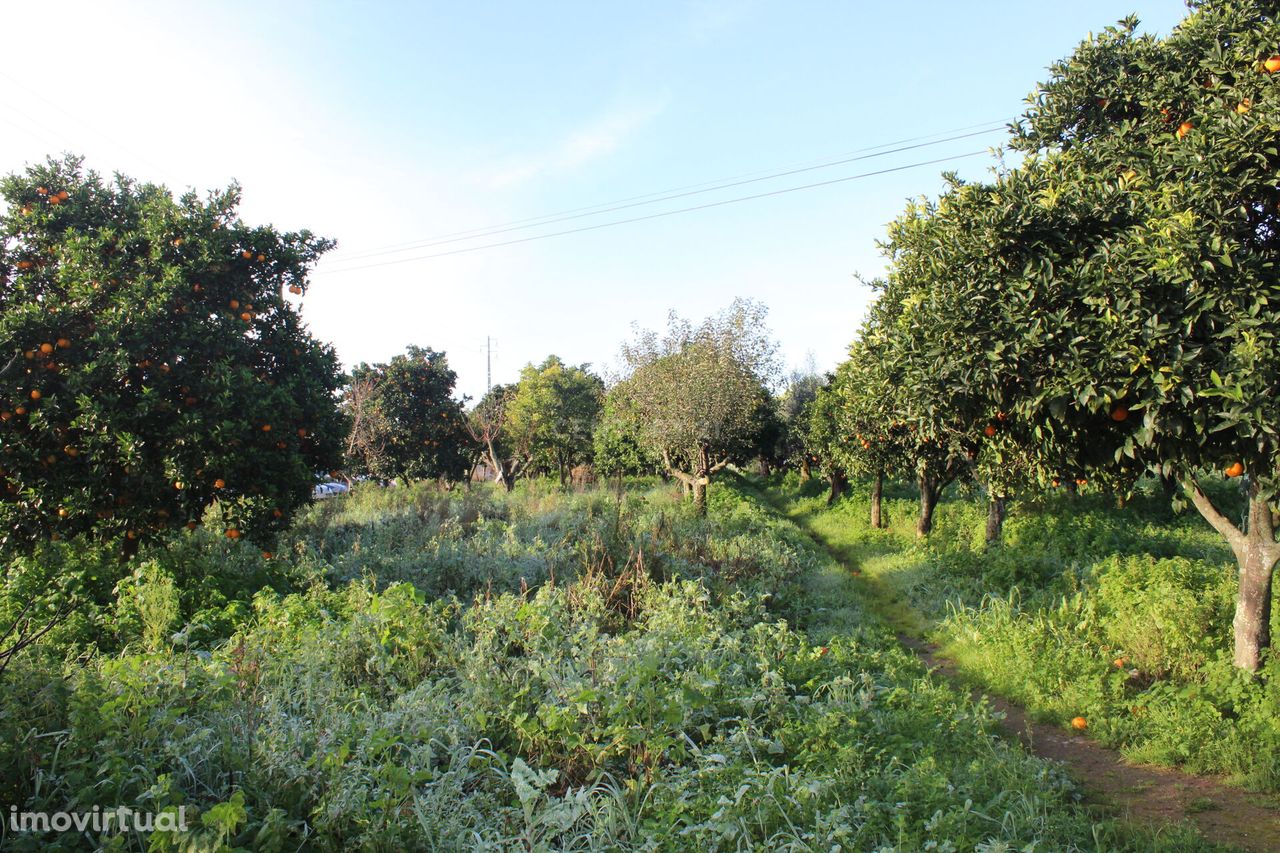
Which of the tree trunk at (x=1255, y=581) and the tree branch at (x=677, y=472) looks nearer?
the tree trunk at (x=1255, y=581)

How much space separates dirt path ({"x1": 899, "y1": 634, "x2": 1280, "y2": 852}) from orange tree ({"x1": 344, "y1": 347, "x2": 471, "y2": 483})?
83.3 feet

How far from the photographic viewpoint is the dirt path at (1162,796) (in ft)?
16.0

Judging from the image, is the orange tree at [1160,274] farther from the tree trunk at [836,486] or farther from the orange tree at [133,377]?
the tree trunk at [836,486]

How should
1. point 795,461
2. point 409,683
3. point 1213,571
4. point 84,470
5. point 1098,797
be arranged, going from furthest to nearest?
point 795,461 < point 1213,571 < point 84,470 < point 409,683 < point 1098,797

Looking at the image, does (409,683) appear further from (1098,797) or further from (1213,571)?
(1213,571)

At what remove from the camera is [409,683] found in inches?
227

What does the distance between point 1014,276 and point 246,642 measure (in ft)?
24.4

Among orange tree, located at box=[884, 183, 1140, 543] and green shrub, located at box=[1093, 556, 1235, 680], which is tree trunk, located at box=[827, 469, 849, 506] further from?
orange tree, located at box=[884, 183, 1140, 543]

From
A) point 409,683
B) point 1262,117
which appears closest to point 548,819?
point 409,683

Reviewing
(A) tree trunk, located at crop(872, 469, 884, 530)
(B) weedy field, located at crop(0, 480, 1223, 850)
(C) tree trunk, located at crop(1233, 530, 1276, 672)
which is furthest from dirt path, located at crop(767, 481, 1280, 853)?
(A) tree trunk, located at crop(872, 469, 884, 530)

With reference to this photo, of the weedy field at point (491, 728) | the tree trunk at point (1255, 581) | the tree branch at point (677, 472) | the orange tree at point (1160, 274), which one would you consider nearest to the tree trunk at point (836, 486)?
the tree branch at point (677, 472)

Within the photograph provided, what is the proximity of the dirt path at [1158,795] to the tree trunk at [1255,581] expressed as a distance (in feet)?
6.37

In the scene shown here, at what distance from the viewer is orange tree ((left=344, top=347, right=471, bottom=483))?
29328 millimetres

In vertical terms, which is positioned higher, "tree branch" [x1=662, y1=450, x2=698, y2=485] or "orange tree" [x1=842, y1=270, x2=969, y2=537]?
"orange tree" [x1=842, y1=270, x2=969, y2=537]
